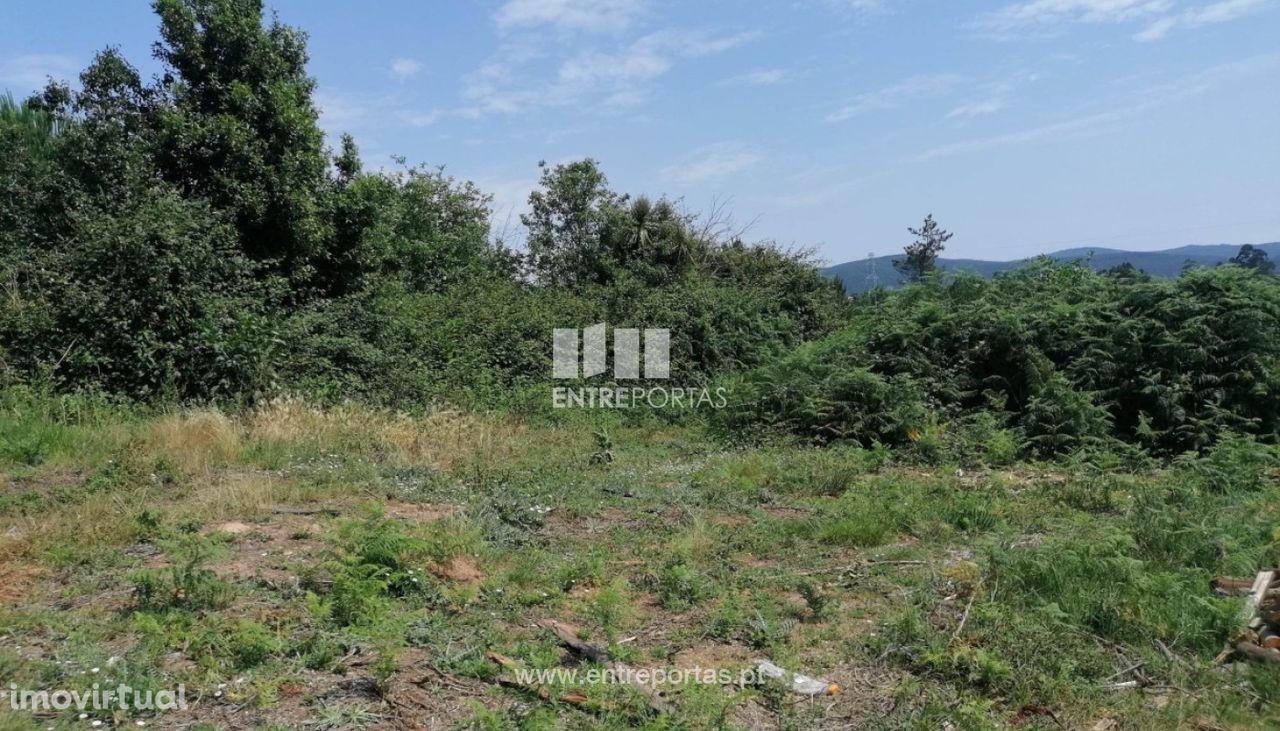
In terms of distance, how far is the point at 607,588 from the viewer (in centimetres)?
413

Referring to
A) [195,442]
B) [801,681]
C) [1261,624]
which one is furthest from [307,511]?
[1261,624]

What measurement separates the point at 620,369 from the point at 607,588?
9.01 meters

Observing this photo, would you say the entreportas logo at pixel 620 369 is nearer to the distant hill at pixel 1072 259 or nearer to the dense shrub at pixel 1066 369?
the dense shrub at pixel 1066 369

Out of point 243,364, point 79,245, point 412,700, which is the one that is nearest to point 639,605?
point 412,700

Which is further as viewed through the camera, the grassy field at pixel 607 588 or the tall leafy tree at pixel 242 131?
the tall leafy tree at pixel 242 131

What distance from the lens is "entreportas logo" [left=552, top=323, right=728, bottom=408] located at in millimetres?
11961

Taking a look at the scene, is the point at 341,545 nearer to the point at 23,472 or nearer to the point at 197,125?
the point at 23,472

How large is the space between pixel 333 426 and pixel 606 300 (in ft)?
24.6

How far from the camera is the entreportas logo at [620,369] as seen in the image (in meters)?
12.0

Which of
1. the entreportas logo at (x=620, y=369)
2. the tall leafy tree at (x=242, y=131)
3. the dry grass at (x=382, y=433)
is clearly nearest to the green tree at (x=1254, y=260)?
the entreportas logo at (x=620, y=369)

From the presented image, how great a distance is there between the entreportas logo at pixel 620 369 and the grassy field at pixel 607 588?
486cm

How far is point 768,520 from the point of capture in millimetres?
5797

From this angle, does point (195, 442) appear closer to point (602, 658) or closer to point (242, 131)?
point (602, 658)

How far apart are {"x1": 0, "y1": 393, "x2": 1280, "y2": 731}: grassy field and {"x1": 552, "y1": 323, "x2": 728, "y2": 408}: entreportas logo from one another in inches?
191
